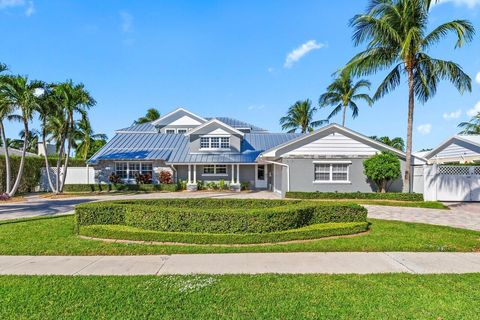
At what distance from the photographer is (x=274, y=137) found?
29.1 m

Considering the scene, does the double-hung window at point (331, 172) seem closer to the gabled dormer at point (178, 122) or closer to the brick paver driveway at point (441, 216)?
the brick paver driveway at point (441, 216)

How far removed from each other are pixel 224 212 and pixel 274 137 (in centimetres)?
2188

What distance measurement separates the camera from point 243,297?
4.19 m

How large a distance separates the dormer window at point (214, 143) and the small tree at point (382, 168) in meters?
11.9

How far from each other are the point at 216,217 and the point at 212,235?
56 centimetres

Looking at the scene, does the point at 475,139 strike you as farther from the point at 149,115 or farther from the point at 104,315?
the point at 149,115

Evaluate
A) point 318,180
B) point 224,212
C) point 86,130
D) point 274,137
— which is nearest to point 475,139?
point 318,180

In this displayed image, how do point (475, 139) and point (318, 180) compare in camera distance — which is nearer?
point (318, 180)

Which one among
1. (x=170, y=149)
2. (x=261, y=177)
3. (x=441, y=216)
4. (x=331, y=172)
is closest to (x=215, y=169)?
(x=261, y=177)

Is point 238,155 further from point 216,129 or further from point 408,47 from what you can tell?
point 408,47

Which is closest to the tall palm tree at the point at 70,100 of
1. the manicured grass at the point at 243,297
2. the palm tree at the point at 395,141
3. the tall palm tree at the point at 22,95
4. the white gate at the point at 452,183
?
the tall palm tree at the point at 22,95

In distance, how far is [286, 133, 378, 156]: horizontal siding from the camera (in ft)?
60.4

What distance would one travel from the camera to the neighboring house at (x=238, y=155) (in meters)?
18.3

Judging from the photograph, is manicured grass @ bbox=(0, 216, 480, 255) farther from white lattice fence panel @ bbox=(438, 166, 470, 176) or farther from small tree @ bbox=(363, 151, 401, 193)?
white lattice fence panel @ bbox=(438, 166, 470, 176)
